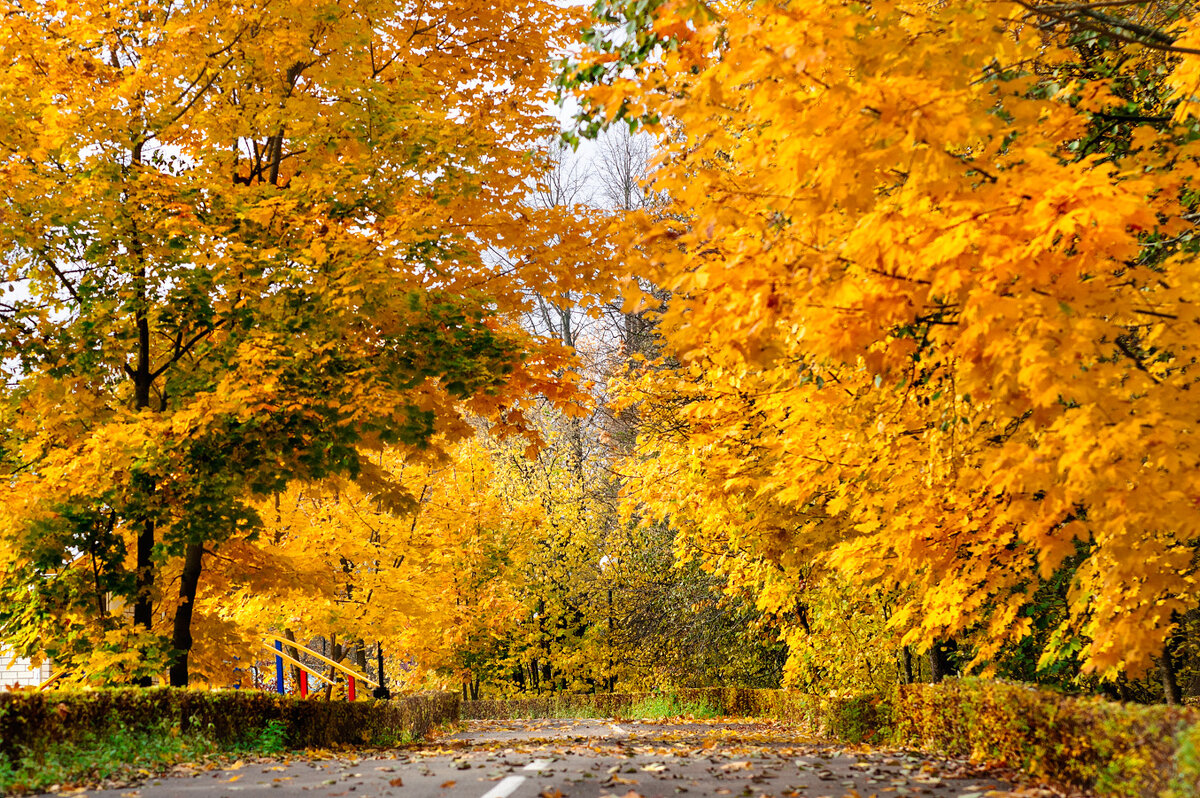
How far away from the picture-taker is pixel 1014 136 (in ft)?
21.2

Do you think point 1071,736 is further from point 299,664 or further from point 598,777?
point 299,664

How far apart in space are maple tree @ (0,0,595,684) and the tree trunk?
64 mm

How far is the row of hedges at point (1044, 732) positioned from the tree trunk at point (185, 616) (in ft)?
28.7

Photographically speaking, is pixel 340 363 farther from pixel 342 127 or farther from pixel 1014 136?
pixel 1014 136

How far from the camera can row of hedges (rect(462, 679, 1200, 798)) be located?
16.5ft

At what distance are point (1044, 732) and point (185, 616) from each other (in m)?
10.7

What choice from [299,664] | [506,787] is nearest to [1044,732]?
[506,787]

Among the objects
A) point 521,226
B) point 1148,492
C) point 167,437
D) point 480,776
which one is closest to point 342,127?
point 521,226

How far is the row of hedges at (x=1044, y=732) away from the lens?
5035 mm

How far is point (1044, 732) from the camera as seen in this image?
682cm

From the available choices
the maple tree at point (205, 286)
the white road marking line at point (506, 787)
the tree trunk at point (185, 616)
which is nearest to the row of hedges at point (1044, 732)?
the white road marking line at point (506, 787)

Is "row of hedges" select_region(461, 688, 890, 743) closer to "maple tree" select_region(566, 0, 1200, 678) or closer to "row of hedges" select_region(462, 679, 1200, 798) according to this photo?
"row of hedges" select_region(462, 679, 1200, 798)

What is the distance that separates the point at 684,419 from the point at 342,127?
273 inches

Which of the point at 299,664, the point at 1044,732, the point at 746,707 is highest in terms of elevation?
the point at 299,664
